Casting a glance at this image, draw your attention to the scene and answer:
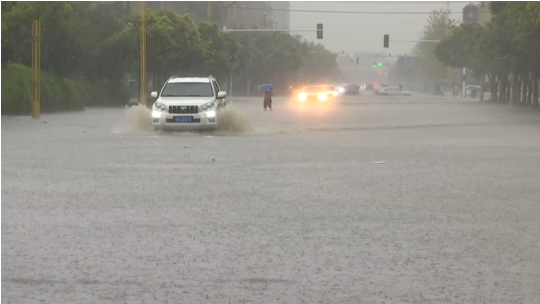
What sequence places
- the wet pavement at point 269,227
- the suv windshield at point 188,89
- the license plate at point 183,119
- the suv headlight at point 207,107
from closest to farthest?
the wet pavement at point 269,227 → the license plate at point 183,119 → the suv headlight at point 207,107 → the suv windshield at point 188,89

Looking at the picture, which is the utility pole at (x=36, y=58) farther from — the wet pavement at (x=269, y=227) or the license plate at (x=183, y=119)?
the wet pavement at (x=269, y=227)

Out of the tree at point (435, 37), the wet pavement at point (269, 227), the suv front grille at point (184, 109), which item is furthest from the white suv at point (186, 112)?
the tree at point (435, 37)

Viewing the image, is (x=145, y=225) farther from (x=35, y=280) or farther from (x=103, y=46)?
(x=103, y=46)

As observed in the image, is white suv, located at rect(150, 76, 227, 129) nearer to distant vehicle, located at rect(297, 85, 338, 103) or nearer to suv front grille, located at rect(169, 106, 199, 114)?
suv front grille, located at rect(169, 106, 199, 114)

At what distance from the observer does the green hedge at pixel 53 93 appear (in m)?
46.8

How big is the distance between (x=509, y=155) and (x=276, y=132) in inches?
428

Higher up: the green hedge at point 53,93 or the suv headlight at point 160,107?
the suv headlight at point 160,107

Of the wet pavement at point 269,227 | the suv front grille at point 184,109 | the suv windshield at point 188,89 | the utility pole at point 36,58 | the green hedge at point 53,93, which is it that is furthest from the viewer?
the green hedge at point 53,93

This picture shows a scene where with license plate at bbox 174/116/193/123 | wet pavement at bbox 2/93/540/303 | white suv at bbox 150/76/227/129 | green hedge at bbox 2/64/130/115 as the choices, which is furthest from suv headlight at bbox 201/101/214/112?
green hedge at bbox 2/64/130/115

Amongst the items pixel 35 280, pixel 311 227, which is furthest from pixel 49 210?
pixel 35 280

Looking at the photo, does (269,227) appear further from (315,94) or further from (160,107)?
(315,94)

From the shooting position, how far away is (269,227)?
10.9 meters

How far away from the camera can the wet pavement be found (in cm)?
785

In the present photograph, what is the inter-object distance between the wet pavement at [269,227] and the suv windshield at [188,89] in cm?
906
